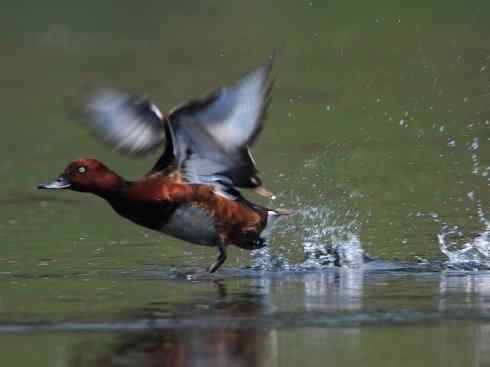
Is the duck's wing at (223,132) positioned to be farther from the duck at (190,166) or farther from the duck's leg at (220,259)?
the duck's leg at (220,259)

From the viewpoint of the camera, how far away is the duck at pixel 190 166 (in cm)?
923

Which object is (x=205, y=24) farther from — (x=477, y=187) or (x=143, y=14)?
(x=477, y=187)

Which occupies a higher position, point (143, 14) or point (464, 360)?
point (143, 14)

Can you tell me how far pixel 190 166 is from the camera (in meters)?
9.73

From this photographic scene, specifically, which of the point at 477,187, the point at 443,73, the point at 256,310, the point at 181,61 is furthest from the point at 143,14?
the point at 256,310

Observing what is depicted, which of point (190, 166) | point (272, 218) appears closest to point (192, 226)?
point (190, 166)

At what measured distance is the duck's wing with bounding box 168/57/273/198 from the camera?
9.18 meters

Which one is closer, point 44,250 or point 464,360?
point 464,360

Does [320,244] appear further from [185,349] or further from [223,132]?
[185,349]

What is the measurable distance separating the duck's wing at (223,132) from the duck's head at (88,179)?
1.50 feet

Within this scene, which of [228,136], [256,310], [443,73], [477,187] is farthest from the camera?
[443,73]

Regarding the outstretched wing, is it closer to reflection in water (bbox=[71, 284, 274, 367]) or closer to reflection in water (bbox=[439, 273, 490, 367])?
reflection in water (bbox=[439, 273, 490, 367])

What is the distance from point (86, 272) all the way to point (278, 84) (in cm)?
913

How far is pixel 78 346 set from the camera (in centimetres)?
700
